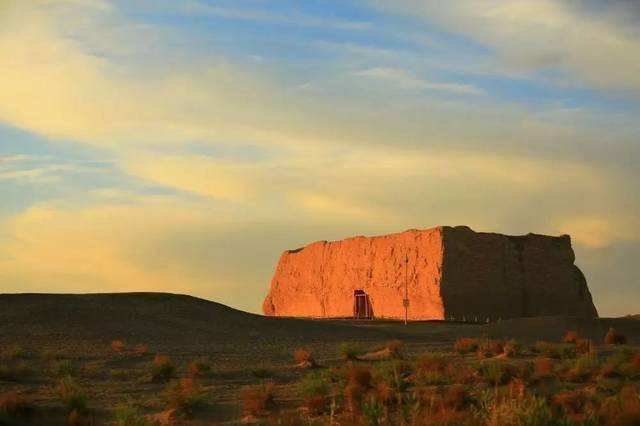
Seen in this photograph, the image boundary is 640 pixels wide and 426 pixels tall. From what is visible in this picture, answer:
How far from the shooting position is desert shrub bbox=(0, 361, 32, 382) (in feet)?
63.4

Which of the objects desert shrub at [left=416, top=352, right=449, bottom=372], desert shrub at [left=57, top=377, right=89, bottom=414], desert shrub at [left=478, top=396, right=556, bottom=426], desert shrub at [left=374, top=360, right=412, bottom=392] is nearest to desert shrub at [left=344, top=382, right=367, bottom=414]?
desert shrub at [left=374, top=360, right=412, bottom=392]

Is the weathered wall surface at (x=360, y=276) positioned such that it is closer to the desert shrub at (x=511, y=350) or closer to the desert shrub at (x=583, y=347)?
the desert shrub at (x=583, y=347)

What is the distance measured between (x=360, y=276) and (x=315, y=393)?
123 feet

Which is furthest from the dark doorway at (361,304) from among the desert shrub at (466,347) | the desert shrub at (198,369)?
the desert shrub at (198,369)

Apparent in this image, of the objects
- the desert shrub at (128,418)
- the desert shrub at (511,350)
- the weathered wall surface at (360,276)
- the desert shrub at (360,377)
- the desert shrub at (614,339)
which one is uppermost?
the weathered wall surface at (360,276)

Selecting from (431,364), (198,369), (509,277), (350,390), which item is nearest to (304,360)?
(198,369)

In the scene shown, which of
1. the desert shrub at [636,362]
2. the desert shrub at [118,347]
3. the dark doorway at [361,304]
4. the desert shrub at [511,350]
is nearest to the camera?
Answer: the desert shrub at [636,362]

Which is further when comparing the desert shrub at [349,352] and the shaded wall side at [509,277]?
the shaded wall side at [509,277]

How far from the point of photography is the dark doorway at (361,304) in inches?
2077

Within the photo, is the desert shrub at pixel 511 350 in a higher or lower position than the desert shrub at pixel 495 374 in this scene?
higher

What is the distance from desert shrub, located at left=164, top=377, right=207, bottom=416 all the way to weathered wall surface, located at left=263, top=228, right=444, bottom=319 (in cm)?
2975

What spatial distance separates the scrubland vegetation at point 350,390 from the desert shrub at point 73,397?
2 cm

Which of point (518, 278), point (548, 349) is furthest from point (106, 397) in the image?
point (518, 278)

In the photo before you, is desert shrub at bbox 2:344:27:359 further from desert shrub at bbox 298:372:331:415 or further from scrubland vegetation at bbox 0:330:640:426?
desert shrub at bbox 298:372:331:415
